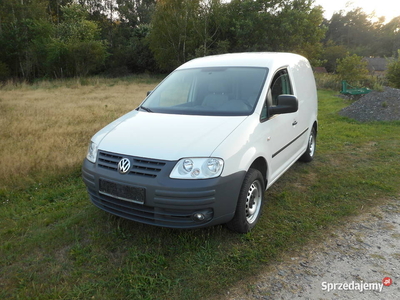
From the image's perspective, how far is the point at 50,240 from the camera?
329 centimetres

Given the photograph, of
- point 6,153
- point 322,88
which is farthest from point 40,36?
point 6,153

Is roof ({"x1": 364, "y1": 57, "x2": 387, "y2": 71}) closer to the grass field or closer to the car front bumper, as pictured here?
the grass field

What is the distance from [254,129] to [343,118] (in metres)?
8.80

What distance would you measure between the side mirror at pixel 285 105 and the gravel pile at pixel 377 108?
7956mm

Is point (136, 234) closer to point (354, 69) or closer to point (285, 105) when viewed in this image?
point (285, 105)

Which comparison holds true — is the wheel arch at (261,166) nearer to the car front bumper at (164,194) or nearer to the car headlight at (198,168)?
the car front bumper at (164,194)

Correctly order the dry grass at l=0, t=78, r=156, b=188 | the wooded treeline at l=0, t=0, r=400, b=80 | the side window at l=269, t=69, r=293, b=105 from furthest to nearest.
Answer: the wooded treeline at l=0, t=0, r=400, b=80, the dry grass at l=0, t=78, r=156, b=188, the side window at l=269, t=69, r=293, b=105

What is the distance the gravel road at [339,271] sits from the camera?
2.47 meters

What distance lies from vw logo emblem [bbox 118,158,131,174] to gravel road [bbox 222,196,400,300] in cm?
143

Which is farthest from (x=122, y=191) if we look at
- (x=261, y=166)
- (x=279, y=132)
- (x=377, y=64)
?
(x=377, y=64)

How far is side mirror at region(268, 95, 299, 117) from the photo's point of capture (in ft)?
11.6

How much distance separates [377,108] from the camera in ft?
34.9

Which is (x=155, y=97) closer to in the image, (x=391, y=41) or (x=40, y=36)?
(x=40, y=36)

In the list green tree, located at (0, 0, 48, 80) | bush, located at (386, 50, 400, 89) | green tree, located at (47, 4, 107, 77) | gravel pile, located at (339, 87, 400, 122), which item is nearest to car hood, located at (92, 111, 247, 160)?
gravel pile, located at (339, 87, 400, 122)
